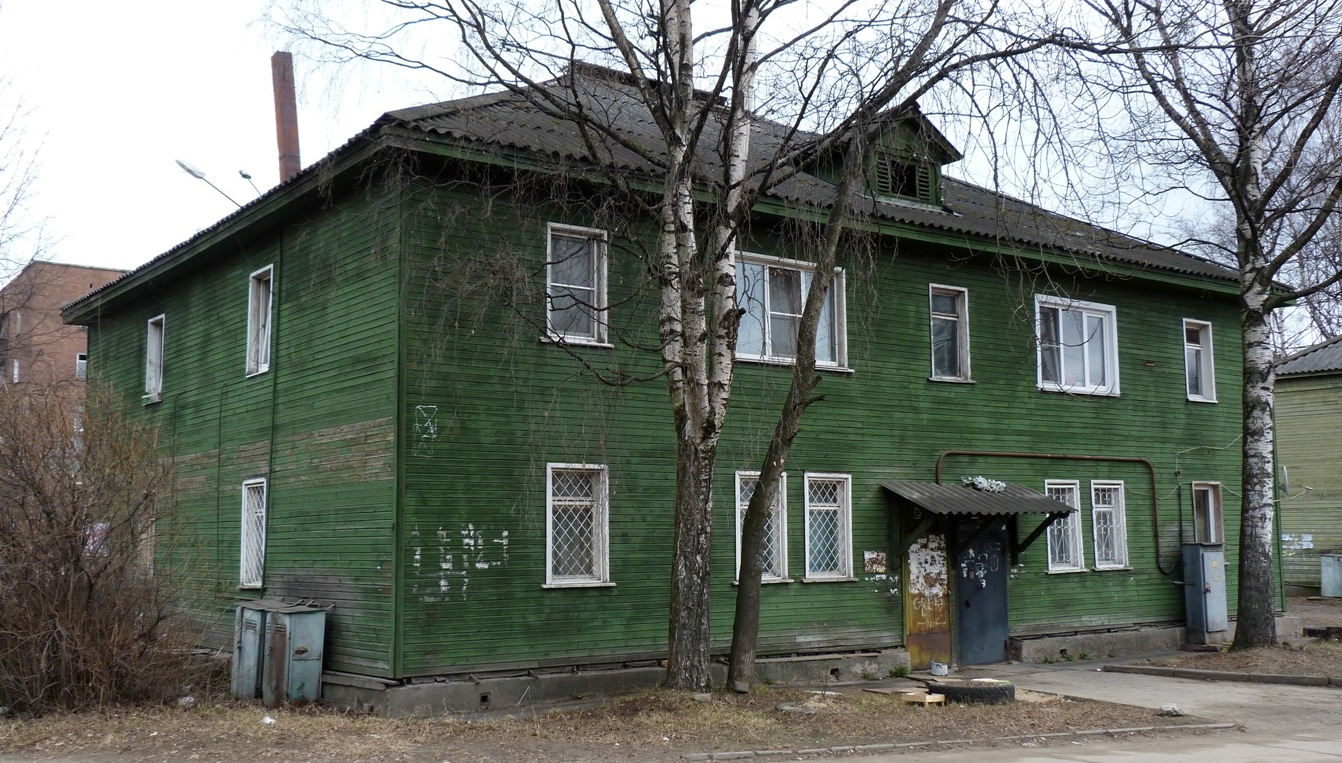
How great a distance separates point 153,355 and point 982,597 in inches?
540

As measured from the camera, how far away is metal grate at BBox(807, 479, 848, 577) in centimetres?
1656

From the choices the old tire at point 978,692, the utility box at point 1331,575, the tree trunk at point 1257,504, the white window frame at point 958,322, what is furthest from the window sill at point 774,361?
the utility box at point 1331,575

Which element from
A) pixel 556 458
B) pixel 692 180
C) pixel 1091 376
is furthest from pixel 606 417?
pixel 1091 376

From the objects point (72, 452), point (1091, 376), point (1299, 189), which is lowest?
point (72, 452)

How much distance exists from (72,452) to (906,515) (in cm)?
1074

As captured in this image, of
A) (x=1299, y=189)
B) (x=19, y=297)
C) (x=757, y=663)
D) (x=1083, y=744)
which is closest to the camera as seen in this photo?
(x=1083, y=744)

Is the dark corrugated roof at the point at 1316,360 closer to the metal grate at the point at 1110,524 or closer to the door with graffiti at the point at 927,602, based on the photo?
the metal grate at the point at 1110,524

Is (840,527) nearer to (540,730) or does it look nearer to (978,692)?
(978,692)

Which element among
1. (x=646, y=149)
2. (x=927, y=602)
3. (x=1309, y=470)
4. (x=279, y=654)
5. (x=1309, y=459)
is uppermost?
(x=646, y=149)

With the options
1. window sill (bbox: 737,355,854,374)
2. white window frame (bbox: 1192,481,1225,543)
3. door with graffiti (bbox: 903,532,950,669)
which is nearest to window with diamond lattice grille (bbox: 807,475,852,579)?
door with graffiti (bbox: 903,532,950,669)

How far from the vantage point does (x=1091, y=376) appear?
20172 millimetres

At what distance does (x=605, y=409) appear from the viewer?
1466 centimetres

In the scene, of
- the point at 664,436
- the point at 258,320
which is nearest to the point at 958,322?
the point at 664,436

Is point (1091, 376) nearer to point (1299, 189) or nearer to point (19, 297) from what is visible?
point (1299, 189)
